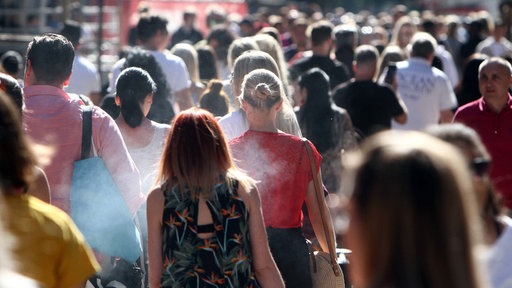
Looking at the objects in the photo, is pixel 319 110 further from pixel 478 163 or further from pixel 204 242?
pixel 478 163

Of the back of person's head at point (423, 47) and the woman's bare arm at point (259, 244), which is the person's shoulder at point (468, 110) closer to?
the back of person's head at point (423, 47)

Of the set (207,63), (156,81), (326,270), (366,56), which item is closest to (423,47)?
(366,56)

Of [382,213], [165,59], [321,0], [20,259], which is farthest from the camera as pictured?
[321,0]

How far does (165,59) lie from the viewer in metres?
9.62

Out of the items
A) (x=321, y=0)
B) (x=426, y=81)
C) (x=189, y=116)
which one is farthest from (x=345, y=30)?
(x=321, y=0)

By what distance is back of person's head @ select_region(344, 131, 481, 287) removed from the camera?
8.43ft

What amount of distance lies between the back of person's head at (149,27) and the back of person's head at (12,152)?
21.2ft

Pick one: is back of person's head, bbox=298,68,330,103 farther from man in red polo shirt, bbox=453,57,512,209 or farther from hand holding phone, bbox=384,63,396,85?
hand holding phone, bbox=384,63,396,85

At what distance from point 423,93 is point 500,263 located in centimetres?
685

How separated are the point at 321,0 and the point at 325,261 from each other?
30.4 m

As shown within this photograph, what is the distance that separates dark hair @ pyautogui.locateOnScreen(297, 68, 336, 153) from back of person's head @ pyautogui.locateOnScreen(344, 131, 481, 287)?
18.4 feet

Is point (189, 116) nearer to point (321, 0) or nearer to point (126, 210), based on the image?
point (126, 210)

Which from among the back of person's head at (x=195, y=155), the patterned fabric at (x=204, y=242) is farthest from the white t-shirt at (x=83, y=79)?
the patterned fabric at (x=204, y=242)

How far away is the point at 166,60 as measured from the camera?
962cm
